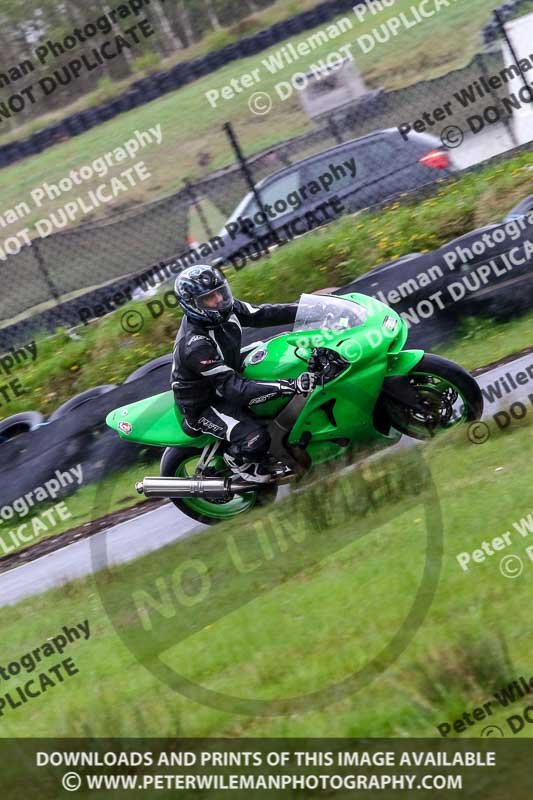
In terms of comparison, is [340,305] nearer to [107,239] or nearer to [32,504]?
[32,504]

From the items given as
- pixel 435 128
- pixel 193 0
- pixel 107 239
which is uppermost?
pixel 193 0

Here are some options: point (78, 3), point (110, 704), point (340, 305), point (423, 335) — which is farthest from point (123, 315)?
point (78, 3)

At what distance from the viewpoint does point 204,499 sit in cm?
857

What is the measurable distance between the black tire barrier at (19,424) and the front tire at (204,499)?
3.32 meters

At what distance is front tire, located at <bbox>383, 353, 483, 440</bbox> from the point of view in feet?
25.0

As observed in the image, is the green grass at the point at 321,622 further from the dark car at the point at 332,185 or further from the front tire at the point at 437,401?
the dark car at the point at 332,185

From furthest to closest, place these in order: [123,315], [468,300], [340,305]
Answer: [123,315], [468,300], [340,305]

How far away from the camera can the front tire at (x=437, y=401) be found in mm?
7617

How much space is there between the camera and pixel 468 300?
10.3 metres

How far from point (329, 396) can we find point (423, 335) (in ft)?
9.36

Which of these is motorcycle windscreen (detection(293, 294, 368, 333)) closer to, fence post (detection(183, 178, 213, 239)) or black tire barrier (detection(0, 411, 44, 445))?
black tire barrier (detection(0, 411, 44, 445))

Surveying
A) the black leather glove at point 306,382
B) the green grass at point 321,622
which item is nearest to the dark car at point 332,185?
the black leather glove at point 306,382

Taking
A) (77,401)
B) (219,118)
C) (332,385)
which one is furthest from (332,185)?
(219,118)

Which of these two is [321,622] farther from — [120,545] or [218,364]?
[120,545]
